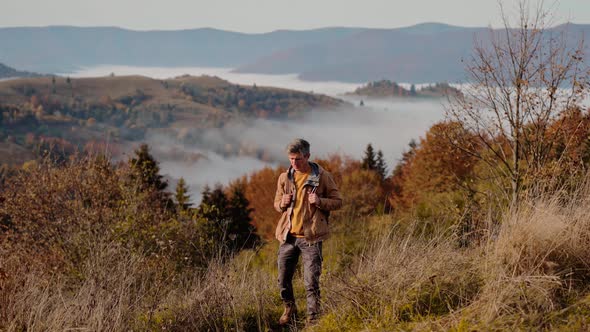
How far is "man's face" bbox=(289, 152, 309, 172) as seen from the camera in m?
5.17

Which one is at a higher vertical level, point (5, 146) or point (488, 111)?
point (488, 111)

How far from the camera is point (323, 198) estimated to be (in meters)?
5.20

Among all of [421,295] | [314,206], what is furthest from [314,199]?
[421,295]

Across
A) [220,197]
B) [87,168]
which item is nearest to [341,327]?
[87,168]

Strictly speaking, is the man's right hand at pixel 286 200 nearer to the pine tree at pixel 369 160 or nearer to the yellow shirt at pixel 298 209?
the yellow shirt at pixel 298 209

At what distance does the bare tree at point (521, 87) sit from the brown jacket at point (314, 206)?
12.7ft

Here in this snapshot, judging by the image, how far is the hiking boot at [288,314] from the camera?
5.25 meters

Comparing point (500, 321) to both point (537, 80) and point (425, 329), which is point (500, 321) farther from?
point (537, 80)

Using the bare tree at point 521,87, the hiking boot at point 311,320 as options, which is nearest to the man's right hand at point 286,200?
the hiking boot at point 311,320

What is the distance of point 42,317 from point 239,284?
2158 millimetres

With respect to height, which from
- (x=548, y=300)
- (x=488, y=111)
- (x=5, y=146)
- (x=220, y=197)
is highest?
(x=488, y=111)

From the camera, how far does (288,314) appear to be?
17.4 feet

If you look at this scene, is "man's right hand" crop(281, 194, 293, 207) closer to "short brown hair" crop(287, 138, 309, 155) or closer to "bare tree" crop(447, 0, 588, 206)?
"short brown hair" crop(287, 138, 309, 155)

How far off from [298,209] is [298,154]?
22.5 inches
